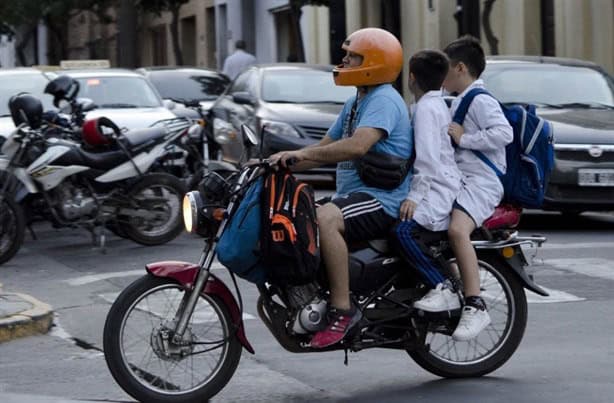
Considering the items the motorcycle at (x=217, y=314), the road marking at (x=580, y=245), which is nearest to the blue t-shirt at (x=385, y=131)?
the motorcycle at (x=217, y=314)

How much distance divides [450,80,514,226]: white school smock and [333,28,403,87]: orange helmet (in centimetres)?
52

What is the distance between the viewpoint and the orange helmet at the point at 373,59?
7.33m

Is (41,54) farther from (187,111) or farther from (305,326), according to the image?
(305,326)

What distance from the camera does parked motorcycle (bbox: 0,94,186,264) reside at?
43.2 ft

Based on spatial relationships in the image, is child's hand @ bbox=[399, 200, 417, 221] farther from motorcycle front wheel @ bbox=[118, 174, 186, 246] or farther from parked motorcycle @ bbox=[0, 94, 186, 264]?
motorcycle front wheel @ bbox=[118, 174, 186, 246]

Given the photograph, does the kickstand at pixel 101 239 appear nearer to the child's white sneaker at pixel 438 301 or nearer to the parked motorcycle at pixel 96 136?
the parked motorcycle at pixel 96 136

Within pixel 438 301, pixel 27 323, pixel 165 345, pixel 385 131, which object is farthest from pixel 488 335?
pixel 27 323

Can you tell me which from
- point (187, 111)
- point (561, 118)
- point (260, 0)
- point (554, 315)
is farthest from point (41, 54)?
point (554, 315)

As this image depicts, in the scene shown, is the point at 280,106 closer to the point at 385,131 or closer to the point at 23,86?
the point at 23,86

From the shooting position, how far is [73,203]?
1335 cm

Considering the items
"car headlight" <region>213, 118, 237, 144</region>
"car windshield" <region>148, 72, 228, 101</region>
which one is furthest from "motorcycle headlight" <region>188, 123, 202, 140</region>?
"car windshield" <region>148, 72, 228, 101</region>

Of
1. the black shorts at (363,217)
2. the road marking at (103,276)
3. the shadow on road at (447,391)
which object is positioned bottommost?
the road marking at (103,276)

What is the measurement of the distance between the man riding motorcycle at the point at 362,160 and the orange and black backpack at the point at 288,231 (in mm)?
120

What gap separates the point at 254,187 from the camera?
7027 millimetres
